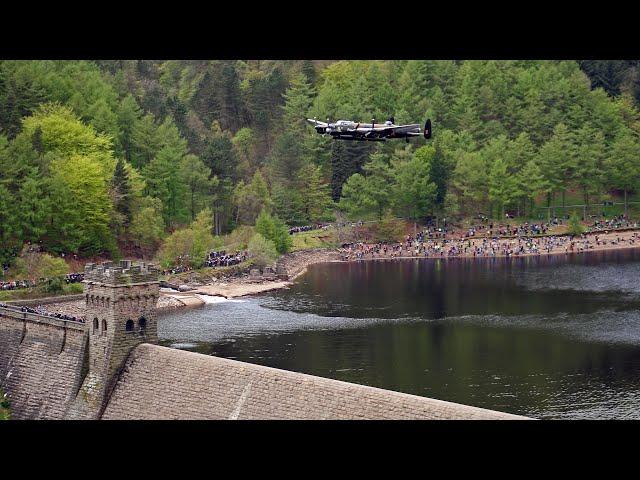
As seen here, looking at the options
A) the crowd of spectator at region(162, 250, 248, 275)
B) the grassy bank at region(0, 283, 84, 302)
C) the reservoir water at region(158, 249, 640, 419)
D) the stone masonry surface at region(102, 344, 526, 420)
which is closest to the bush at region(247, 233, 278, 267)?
the crowd of spectator at region(162, 250, 248, 275)

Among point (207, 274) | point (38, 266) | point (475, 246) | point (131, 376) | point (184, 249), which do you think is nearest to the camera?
point (131, 376)

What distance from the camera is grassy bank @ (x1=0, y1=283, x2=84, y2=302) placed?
4456 inches

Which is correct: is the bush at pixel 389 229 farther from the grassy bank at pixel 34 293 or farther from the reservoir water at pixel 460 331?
the grassy bank at pixel 34 293

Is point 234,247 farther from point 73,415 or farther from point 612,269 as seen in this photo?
point 73,415

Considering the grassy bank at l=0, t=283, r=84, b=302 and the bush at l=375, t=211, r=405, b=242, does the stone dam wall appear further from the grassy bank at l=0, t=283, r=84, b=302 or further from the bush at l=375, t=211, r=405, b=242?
the bush at l=375, t=211, r=405, b=242

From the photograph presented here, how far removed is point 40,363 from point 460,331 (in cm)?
4926

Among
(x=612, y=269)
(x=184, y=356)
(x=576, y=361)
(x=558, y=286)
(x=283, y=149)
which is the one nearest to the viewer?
(x=184, y=356)

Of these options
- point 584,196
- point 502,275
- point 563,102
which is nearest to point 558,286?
point 502,275

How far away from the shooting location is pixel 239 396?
188 ft

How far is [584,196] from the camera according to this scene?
174125 millimetres

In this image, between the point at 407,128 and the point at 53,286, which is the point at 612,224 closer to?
the point at 53,286

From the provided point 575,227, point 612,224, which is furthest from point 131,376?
point 612,224

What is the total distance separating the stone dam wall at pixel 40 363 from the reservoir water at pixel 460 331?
27.5 meters

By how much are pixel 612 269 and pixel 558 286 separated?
12803 mm
